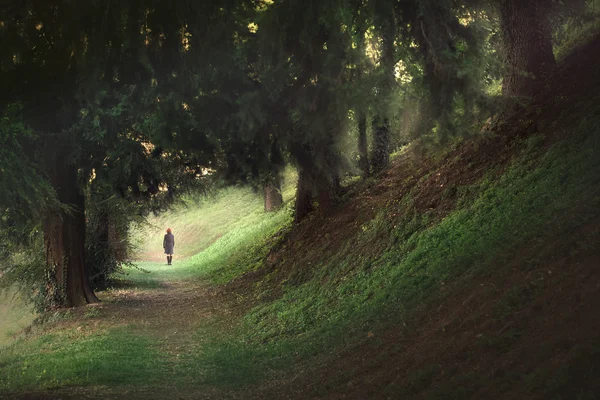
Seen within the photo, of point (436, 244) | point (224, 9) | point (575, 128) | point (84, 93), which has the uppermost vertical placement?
point (224, 9)

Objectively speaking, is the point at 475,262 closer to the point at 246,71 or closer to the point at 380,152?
the point at 246,71

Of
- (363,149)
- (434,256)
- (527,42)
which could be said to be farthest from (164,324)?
(527,42)

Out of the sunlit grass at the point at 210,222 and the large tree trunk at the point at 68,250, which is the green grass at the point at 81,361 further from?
the sunlit grass at the point at 210,222

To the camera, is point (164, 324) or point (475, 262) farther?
point (164, 324)

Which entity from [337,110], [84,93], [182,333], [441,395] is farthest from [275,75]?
[182,333]

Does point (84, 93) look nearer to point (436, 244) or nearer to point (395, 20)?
point (395, 20)

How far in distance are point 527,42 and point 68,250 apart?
39.5 feet

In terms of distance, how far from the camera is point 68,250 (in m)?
17.8

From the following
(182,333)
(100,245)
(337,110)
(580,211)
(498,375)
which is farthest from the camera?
(100,245)

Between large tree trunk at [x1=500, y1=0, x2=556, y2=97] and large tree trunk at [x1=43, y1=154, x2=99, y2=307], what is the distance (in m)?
10.7

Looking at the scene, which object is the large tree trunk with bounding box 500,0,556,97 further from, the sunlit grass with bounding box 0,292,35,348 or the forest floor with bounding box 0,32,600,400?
the sunlit grass with bounding box 0,292,35,348

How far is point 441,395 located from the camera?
6117 millimetres

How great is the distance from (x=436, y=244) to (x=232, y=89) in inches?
169

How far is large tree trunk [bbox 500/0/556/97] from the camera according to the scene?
13461 millimetres
